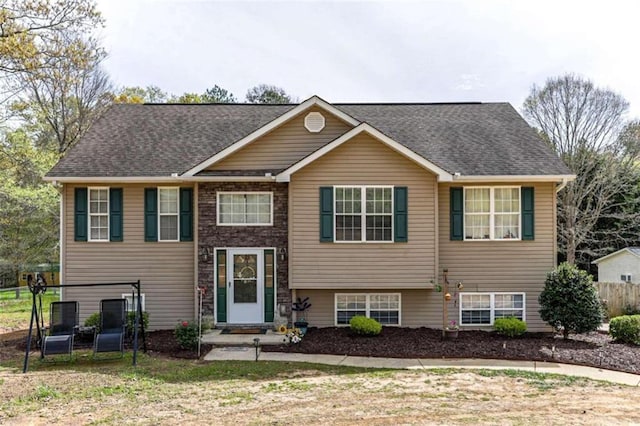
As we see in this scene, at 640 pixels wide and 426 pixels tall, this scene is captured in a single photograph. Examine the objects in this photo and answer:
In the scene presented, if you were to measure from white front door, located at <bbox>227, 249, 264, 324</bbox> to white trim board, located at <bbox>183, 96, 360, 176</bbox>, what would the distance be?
2.41m

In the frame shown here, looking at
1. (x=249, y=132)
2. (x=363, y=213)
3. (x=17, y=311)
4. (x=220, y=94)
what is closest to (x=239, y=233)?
(x=363, y=213)

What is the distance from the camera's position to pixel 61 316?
1016 centimetres

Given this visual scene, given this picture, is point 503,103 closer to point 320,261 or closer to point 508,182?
point 508,182

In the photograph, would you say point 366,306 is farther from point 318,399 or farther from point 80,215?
point 80,215

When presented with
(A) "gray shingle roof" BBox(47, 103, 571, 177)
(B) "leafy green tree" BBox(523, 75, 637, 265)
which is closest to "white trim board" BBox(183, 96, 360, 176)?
(A) "gray shingle roof" BBox(47, 103, 571, 177)

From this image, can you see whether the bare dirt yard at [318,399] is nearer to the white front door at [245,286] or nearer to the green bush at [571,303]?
the green bush at [571,303]

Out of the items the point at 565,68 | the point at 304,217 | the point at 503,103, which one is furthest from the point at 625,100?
the point at 304,217

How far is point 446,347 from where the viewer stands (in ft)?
34.6

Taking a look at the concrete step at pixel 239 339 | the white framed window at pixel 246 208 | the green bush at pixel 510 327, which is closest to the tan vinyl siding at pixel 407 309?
the concrete step at pixel 239 339

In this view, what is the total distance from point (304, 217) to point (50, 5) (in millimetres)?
8639

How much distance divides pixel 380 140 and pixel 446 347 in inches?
206

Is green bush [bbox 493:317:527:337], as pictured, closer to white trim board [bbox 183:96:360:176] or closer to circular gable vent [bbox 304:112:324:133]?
white trim board [bbox 183:96:360:176]

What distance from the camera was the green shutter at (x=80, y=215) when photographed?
12734 millimetres

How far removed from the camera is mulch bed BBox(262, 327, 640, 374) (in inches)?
384
